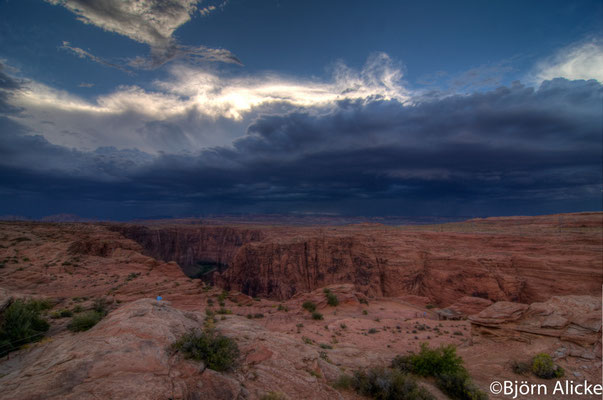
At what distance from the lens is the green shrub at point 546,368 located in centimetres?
1038

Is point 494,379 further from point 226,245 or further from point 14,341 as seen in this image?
point 226,245

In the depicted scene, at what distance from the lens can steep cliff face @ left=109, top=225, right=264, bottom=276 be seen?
85.1m

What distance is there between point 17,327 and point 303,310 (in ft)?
59.0

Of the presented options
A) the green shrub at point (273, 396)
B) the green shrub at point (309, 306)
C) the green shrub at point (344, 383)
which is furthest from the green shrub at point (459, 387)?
the green shrub at point (309, 306)

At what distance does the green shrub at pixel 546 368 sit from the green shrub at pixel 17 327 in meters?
18.9

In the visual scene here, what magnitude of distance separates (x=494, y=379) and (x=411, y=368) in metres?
3.56

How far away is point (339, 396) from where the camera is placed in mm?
7707

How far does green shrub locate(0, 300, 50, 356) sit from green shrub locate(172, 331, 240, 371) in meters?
5.03

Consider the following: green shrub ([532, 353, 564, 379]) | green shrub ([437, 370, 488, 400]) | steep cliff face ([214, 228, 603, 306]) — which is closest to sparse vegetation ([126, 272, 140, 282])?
green shrub ([437, 370, 488, 400])

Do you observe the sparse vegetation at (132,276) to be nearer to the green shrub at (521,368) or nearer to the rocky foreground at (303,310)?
the rocky foreground at (303,310)

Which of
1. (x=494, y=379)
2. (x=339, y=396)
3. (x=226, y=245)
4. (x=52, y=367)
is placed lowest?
(x=226, y=245)

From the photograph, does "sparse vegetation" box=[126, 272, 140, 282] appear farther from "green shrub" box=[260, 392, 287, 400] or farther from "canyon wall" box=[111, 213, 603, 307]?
"canyon wall" box=[111, 213, 603, 307]

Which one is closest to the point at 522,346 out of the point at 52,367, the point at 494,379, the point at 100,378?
the point at 494,379

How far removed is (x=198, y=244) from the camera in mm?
95938
